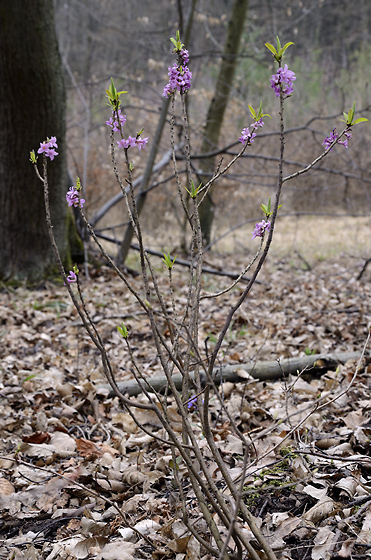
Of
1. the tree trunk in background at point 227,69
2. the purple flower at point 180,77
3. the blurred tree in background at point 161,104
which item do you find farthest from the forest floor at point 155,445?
the tree trunk in background at point 227,69

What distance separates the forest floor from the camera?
1.71m

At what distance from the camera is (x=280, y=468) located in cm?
210

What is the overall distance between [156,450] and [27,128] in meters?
4.34

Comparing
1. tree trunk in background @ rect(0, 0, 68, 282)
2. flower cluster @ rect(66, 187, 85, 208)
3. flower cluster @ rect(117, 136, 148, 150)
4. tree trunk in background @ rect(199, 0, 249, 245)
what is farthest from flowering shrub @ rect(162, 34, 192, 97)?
tree trunk in background @ rect(199, 0, 249, 245)

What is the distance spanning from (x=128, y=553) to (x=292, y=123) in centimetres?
1621

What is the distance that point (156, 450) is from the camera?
249 cm

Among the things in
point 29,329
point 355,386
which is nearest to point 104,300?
point 29,329

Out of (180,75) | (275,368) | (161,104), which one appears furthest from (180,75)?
(161,104)

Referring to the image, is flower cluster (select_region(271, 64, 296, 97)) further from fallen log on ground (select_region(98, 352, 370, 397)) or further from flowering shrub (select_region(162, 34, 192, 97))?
fallen log on ground (select_region(98, 352, 370, 397))

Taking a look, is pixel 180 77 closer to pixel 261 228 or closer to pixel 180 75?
pixel 180 75

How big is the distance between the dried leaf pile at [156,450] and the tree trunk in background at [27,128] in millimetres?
1376

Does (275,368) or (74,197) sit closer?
(74,197)

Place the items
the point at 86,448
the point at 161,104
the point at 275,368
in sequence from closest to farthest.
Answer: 1. the point at 86,448
2. the point at 275,368
3. the point at 161,104

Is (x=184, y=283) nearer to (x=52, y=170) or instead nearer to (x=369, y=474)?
(x=52, y=170)
